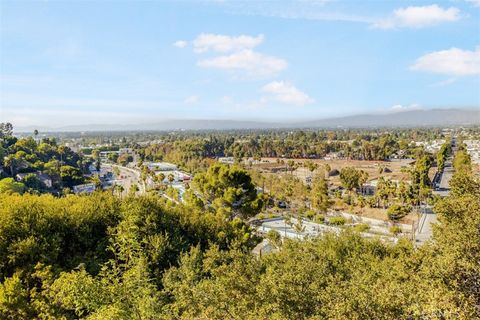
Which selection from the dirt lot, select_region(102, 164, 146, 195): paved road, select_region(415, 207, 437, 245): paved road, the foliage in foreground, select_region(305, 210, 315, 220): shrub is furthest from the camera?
the dirt lot

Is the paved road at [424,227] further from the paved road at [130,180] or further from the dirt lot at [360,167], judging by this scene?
the paved road at [130,180]

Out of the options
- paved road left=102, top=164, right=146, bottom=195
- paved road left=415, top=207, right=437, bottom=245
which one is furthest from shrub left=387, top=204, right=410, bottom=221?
paved road left=102, top=164, right=146, bottom=195

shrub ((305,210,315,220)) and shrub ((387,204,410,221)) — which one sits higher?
shrub ((387,204,410,221))

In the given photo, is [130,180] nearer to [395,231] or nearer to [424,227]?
[395,231]

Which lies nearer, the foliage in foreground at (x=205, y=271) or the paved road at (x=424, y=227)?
the foliage in foreground at (x=205, y=271)

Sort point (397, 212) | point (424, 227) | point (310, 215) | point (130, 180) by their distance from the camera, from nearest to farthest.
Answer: point (424, 227), point (397, 212), point (310, 215), point (130, 180)

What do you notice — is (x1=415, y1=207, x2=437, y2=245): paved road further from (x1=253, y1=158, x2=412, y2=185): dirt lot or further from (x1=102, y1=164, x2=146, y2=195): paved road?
(x1=102, y1=164, x2=146, y2=195): paved road

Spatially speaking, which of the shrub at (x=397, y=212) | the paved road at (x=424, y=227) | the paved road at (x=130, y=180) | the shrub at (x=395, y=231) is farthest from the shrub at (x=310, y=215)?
the paved road at (x=130, y=180)

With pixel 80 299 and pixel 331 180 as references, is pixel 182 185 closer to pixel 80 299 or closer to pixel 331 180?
pixel 331 180

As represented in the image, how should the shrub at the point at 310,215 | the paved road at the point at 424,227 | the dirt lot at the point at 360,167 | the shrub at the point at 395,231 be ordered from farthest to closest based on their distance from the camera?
the dirt lot at the point at 360,167 < the shrub at the point at 310,215 < the shrub at the point at 395,231 < the paved road at the point at 424,227

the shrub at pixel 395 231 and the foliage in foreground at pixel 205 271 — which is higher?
the foliage in foreground at pixel 205 271

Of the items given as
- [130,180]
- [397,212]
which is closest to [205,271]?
[397,212]

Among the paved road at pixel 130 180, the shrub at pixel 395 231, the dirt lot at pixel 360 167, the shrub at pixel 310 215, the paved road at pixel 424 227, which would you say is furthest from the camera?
the dirt lot at pixel 360 167

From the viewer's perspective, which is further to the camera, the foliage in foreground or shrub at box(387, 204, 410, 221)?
shrub at box(387, 204, 410, 221)
